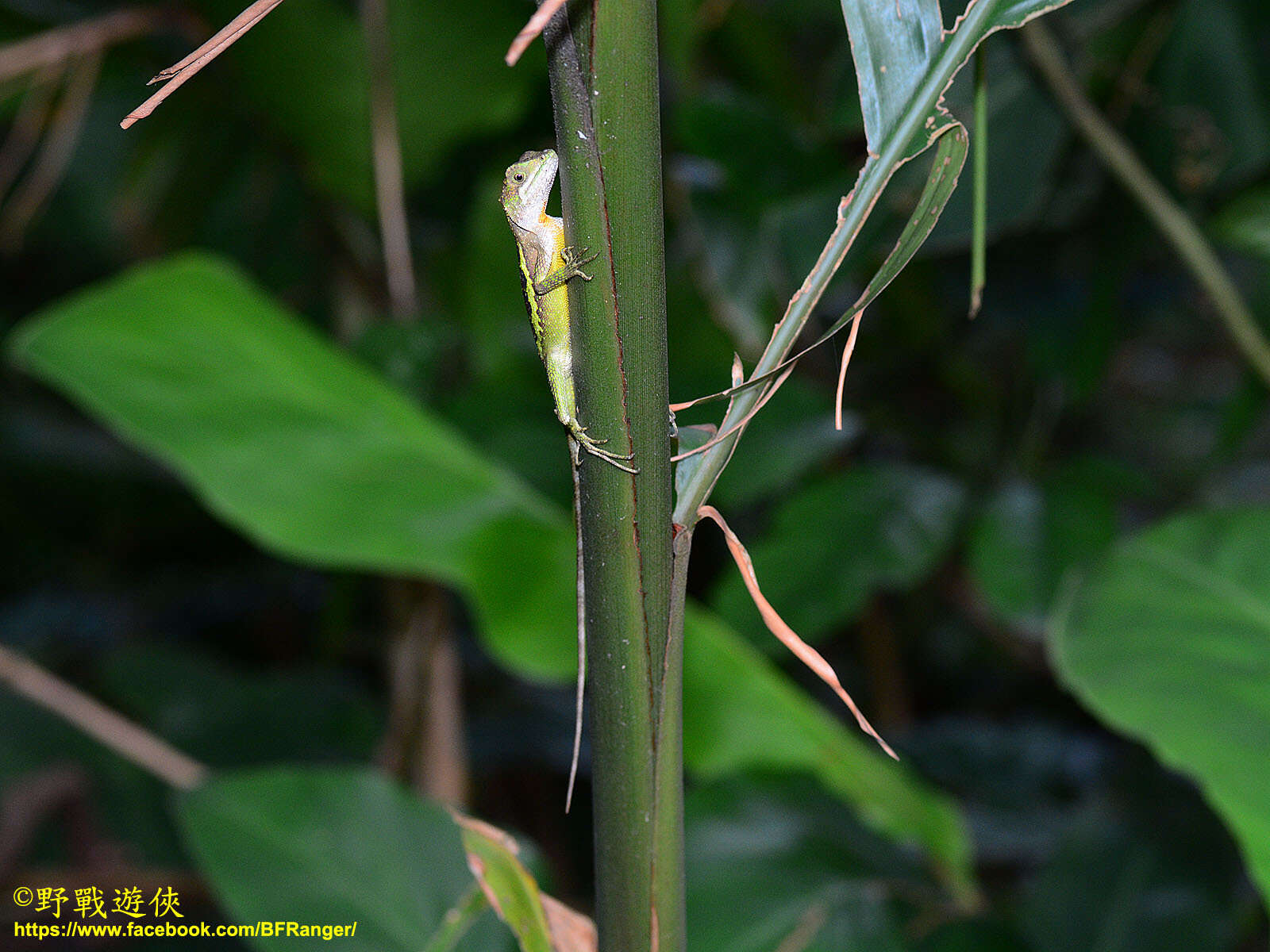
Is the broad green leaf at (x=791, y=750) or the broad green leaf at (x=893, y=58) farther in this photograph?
the broad green leaf at (x=791, y=750)

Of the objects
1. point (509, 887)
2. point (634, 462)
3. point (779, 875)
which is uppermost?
point (634, 462)

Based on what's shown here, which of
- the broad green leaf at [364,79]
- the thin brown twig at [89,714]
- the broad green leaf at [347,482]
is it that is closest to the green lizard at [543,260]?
the broad green leaf at [347,482]

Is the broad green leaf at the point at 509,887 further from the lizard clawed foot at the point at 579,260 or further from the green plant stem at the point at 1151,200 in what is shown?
the green plant stem at the point at 1151,200

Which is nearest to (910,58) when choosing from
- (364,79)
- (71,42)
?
(71,42)

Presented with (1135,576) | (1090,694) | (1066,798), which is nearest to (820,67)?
(1066,798)

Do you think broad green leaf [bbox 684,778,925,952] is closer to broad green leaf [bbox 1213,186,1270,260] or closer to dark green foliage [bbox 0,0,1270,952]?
dark green foliage [bbox 0,0,1270,952]

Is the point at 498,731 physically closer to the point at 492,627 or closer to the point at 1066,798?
the point at 1066,798

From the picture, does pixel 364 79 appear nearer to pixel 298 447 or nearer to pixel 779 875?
pixel 298 447
